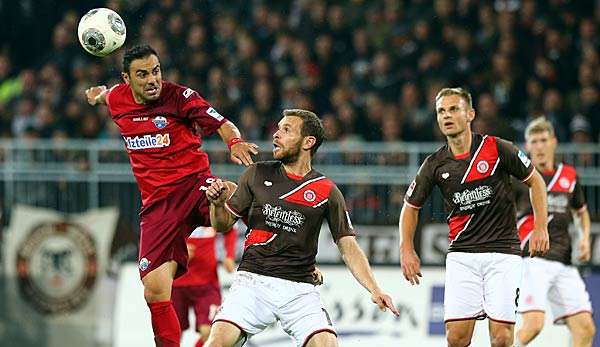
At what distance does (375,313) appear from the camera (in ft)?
44.8

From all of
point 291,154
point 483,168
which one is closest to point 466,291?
point 483,168

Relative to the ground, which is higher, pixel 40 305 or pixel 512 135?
pixel 512 135

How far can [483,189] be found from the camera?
9.01m

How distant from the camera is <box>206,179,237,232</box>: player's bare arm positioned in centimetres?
764

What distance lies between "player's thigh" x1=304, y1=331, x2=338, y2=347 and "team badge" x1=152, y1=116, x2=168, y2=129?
203 centimetres

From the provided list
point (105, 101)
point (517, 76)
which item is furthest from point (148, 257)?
point (517, 76)

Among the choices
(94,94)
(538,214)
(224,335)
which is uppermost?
(94,94)

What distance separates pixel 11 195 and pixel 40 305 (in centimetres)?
138

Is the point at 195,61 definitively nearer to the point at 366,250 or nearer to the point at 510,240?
the point at 366,250

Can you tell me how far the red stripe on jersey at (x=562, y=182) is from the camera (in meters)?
10.9

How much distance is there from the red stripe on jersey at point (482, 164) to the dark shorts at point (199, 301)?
10.7 ft

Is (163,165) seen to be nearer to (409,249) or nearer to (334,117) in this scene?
(409,249)

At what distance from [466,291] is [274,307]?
69.7 inches

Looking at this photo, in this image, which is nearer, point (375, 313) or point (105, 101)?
point (105, 101)
